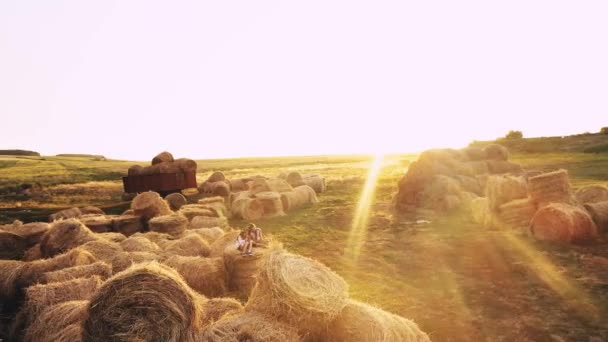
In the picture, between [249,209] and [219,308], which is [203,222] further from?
[219,308]

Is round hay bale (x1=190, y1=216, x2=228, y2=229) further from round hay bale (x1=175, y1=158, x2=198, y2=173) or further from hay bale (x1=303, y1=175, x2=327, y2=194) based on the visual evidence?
round hay bale (x1=175, y1=158, x2=198, y2=173)

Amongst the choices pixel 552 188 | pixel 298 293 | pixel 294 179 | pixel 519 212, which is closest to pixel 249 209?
pixel 294 179

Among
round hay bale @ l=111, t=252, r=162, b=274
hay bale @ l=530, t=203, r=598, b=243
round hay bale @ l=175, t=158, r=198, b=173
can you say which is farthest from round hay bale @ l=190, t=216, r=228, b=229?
round hay bale @ l=175, t=158, r=198, b=173

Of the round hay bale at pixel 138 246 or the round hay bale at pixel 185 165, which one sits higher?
the round hay bale at pixel 185 165

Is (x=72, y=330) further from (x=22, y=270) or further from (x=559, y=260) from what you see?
(x=559, y=260)

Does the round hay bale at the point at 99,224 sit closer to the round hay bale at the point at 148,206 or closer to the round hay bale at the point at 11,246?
the round hay bale at the point at 148,206

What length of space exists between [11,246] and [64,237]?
12.6 ft

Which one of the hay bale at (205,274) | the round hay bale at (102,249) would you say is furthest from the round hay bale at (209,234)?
the hay bale at (205,274)

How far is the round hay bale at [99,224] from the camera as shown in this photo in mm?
17859

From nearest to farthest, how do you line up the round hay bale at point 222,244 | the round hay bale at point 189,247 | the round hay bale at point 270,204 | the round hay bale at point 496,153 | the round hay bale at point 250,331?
the round hay bale at point 250,331, the round hay bale at point 222,244, the round hay bale at point 189,247, the round hay bale at point 270,204, the round hay bale at point 496,153

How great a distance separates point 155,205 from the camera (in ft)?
66.4

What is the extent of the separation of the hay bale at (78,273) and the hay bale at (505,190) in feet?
48.9

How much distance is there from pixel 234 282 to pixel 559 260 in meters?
9.46

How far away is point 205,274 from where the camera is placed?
11.0 metres
